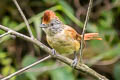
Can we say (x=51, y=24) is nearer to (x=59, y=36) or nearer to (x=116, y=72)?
(x=59, y=36)

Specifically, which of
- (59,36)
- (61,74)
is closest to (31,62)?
(61,74)

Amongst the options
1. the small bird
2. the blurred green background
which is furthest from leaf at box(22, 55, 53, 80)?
the small bird

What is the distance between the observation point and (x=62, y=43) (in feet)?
7.37

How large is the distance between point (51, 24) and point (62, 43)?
0.17 metres

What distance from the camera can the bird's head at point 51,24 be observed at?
211 centimetres

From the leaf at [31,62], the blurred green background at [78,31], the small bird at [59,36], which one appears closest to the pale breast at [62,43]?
the small bird at [59,36]

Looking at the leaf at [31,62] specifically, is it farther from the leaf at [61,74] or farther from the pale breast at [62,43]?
the pale breast at [62,43]

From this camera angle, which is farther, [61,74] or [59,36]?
[61,74]

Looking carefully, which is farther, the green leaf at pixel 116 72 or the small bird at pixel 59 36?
the green leaf at pixel 116 72

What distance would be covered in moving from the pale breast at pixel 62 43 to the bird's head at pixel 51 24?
0.14 ft

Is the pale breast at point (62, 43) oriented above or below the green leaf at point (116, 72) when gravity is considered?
above

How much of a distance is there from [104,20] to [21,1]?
41.8 inches

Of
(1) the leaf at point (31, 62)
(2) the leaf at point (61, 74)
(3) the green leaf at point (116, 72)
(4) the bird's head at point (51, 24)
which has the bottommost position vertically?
(3) the green leaf at point (116, 72)

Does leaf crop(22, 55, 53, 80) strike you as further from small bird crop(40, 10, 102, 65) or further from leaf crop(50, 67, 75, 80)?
small bird crop(40, 10, 102, 65)
